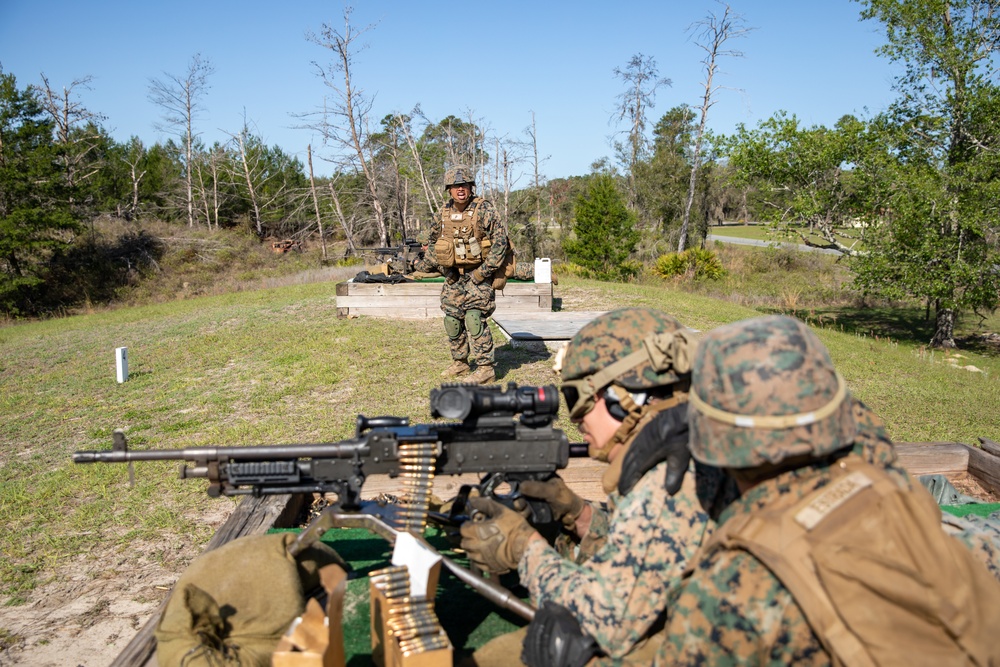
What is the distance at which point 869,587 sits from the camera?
188cm

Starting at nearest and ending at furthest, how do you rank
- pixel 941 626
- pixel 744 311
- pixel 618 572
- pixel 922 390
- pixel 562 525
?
pixel 941 626, pixel 618 572, pixel 562 525, pixel 922 390, pixel 744 311

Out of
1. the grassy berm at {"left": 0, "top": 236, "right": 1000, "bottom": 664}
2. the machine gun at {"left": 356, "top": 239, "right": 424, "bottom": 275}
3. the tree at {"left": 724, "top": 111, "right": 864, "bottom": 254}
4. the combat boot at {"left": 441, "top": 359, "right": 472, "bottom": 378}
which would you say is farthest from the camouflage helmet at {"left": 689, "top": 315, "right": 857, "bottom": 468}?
→ the tree at {"left": 724, "top": 111, "right": 864, "bottom": 254}

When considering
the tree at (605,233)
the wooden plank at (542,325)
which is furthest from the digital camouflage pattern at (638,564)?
the tree at (605,233)

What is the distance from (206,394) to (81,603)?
520 cm

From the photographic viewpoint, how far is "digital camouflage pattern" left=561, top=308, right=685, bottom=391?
2.94m

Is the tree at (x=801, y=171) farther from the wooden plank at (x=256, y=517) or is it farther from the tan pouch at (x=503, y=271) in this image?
the wooden plank at (x=256, y=517)

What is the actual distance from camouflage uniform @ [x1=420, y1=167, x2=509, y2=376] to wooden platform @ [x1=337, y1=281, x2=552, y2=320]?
4869 mm

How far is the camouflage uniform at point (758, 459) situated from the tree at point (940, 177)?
54.5 feet

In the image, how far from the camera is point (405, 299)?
47.9 ft

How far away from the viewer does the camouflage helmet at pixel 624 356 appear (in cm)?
283

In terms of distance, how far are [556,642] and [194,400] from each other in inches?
308

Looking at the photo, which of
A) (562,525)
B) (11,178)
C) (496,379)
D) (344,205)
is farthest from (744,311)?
(344,205)

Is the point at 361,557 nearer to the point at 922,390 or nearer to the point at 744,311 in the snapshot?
the point at 922,390

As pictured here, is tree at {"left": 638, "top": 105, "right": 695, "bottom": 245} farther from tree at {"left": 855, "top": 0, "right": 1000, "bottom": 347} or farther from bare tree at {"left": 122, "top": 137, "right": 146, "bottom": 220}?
bare tree at {"left": 122, "top": 137, "right": 146, "bottom": 220}
